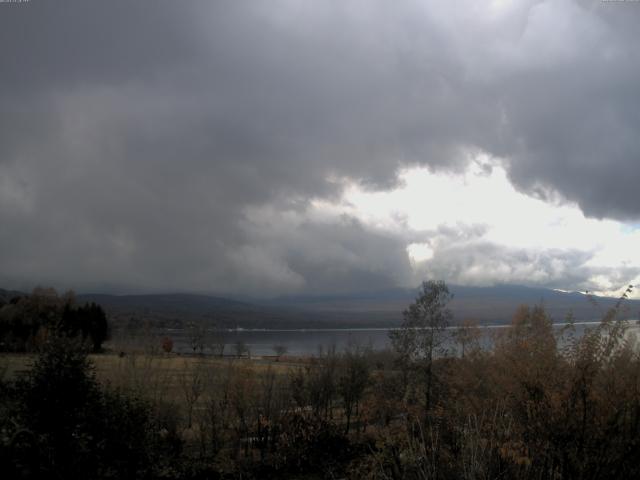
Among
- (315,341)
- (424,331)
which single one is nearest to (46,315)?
(424,331)

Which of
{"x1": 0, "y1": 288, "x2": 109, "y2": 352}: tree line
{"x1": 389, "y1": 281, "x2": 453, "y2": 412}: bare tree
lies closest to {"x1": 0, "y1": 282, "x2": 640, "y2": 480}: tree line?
{"x1": 389, "y1": 281, "x2": 453, "y2": 412}: bare tree

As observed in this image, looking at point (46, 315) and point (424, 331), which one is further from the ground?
point (424, 331)

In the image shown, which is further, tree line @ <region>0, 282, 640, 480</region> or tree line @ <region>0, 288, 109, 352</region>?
tree line @ <region>0, 288, 109, 352</region>

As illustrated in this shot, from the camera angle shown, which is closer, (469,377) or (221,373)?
(469,377)

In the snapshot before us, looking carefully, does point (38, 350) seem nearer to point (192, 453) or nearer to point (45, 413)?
point (45, 413)

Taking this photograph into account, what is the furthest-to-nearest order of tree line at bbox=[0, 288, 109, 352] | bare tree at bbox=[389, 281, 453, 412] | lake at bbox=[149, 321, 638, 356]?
1. tree line at bbox=[0, 288, 109, 352]
2. bare tree at bbox=[389, 281, 453, 412]
3. lake at bbox=[149, 321, 638, 356]

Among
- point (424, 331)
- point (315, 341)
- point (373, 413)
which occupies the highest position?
point (424, 331)

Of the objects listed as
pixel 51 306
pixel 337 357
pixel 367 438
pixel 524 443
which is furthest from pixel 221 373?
pixel 51 306

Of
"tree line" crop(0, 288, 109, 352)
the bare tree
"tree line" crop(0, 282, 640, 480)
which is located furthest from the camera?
"tree line" crop(0, 288, 109, 352)

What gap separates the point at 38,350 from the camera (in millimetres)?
12367

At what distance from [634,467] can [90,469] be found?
10057 millimetres

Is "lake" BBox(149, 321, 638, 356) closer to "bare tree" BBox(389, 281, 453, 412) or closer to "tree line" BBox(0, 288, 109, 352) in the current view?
"bare tree" BBox(389, 281, 453, 412)

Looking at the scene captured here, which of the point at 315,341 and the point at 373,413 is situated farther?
the point at 315,341

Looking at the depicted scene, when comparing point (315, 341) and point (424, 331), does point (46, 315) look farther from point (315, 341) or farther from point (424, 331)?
point (315, 341)
